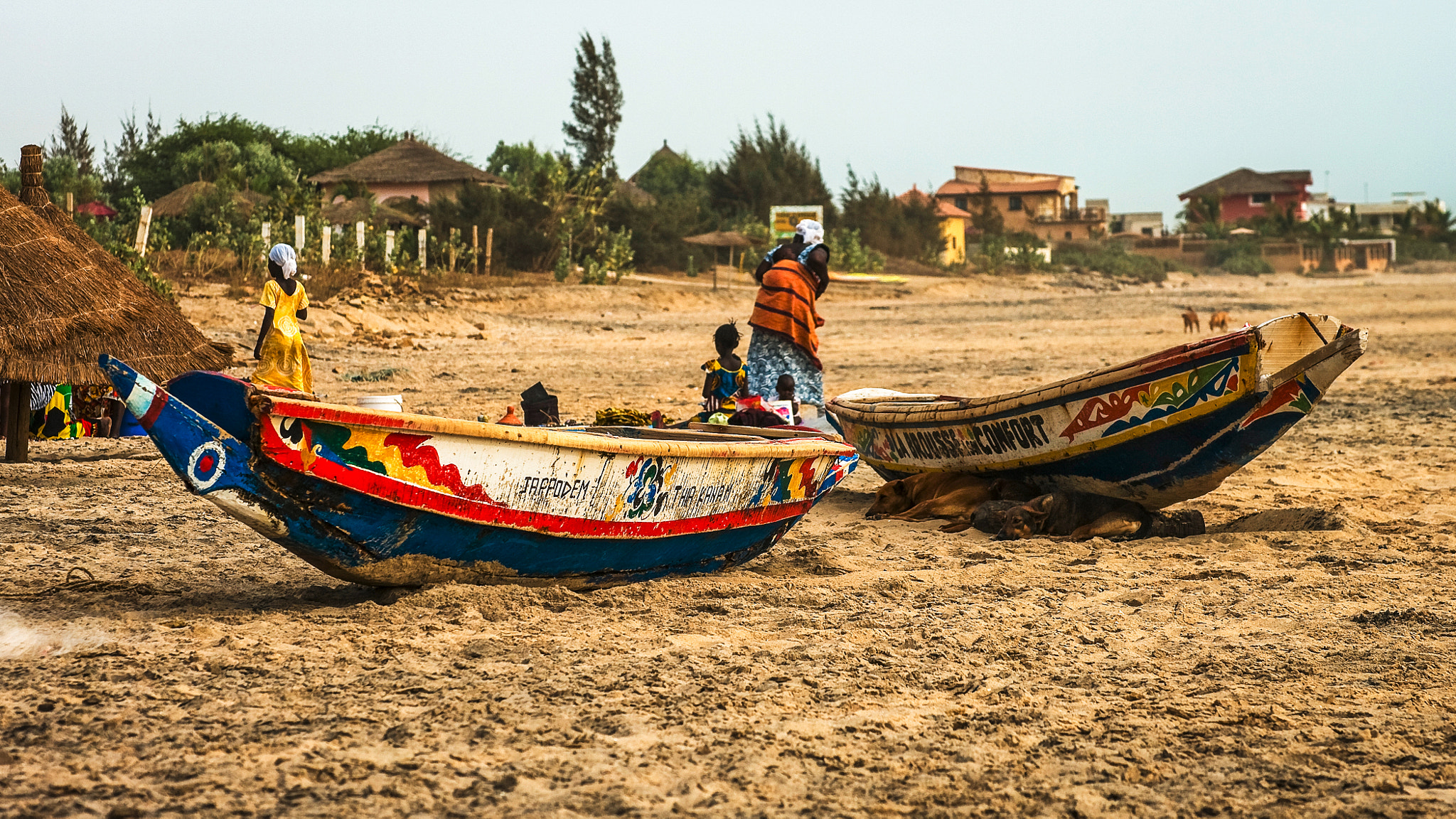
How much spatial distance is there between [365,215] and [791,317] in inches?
888

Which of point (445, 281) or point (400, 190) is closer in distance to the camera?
point (445, 281)

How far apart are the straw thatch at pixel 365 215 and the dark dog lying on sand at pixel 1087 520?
76.8 ft

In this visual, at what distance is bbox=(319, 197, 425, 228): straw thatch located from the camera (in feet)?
91.2

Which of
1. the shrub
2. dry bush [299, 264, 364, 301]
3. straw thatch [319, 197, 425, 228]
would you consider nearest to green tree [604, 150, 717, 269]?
the shrub

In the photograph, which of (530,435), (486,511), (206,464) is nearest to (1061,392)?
(530,435)

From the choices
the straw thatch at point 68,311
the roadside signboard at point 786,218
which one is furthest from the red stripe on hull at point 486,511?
the roadside signboard at point 786,218

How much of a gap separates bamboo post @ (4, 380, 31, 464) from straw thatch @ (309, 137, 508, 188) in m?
26.7

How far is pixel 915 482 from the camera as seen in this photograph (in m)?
6.70

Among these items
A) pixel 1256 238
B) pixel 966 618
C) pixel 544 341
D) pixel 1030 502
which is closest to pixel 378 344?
pixel 544 341

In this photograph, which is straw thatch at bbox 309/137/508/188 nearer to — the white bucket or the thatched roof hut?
the thatched roof hut

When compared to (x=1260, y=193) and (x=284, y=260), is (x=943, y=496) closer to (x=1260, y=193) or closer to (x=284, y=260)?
(x=284, y=260)

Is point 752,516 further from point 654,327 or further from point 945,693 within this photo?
point 654,327

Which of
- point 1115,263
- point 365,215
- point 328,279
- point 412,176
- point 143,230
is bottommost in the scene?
point 328,279

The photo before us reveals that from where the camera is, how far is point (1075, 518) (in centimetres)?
596
